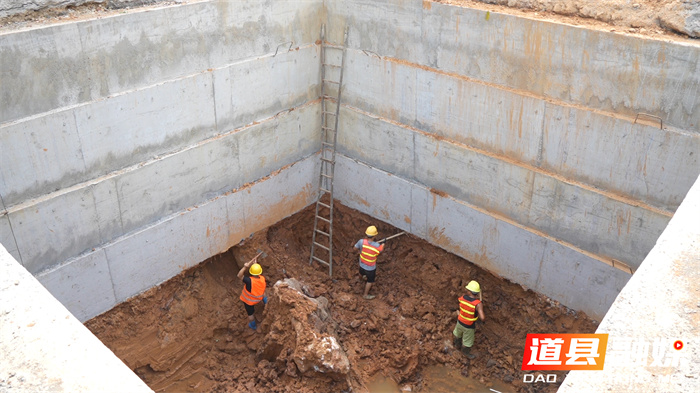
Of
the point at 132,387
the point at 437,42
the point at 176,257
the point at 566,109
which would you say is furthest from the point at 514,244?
the point at 132,387

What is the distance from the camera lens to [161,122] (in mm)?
7109

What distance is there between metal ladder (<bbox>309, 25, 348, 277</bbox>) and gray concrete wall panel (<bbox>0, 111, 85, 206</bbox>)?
12.6 feet

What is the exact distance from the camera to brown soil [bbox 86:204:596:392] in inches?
289

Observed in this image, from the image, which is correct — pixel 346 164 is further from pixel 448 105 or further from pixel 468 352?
pixel 468 352

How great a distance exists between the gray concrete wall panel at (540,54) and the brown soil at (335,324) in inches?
105

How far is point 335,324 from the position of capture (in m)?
7.82

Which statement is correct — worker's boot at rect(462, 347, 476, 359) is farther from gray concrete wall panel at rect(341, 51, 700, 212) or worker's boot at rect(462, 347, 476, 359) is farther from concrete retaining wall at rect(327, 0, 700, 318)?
gray concrete wall panel at rect(341, 51, 700, 212)

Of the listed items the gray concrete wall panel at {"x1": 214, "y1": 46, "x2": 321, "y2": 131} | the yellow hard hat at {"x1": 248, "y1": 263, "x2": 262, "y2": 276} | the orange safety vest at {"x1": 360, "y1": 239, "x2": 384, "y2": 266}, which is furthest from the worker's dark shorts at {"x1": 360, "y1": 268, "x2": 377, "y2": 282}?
the gray concrete wall panel at {"x1": 214, "y1": 46, "x2": 321, "y2": 131}

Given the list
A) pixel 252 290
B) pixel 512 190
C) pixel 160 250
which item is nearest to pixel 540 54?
pixel 512 190

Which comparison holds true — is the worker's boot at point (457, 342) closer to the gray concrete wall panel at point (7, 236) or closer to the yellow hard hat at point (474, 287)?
the yellow hard hat at point (474, 287)

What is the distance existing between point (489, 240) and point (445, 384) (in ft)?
6.40

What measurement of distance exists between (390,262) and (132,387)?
627 centimetres

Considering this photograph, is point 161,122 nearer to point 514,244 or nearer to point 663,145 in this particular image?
point 514,244

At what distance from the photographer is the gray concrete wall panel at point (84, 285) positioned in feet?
21.8
